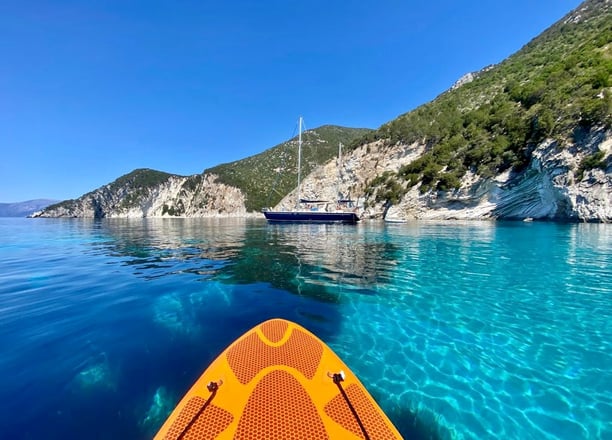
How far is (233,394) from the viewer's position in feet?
9.95

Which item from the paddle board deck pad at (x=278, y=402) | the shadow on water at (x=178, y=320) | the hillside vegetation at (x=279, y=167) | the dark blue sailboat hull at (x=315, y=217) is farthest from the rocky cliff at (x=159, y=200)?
the paddle board deck pad at (x=278, y=402)

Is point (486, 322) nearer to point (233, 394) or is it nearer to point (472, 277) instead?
point (472, 277)

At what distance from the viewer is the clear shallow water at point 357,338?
12.1 feet

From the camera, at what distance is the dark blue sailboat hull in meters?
42.5

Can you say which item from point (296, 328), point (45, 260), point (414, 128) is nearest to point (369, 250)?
point (296, 328)

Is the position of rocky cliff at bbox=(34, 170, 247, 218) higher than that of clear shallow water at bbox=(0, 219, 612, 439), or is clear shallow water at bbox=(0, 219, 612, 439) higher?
rocky cliff at bbox=(34, 170, 247, 218)

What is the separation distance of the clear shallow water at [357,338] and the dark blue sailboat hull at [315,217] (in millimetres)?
30498

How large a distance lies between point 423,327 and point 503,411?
2.49 m

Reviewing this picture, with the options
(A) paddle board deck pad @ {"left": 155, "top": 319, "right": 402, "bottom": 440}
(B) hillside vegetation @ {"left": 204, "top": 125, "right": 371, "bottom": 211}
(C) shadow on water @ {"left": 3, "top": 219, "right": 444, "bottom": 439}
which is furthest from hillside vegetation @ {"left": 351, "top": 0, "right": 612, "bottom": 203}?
(B) hillside vegetation @ {"left": 204, "top": 125, "right": 371, "bottom": 211}

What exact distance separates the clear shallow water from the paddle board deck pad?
1.14 metres

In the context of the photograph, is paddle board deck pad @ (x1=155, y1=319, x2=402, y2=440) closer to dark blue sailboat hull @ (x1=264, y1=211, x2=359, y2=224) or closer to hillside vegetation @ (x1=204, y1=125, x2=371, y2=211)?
dark blue sailboat hull @ (x1=264, y1=211, x2=359, y2=224)

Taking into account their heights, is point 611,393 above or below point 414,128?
below

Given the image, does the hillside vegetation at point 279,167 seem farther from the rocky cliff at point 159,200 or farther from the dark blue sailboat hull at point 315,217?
the dark blue sailboat hull at point 315,217

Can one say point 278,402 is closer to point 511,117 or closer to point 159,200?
point 511,117
